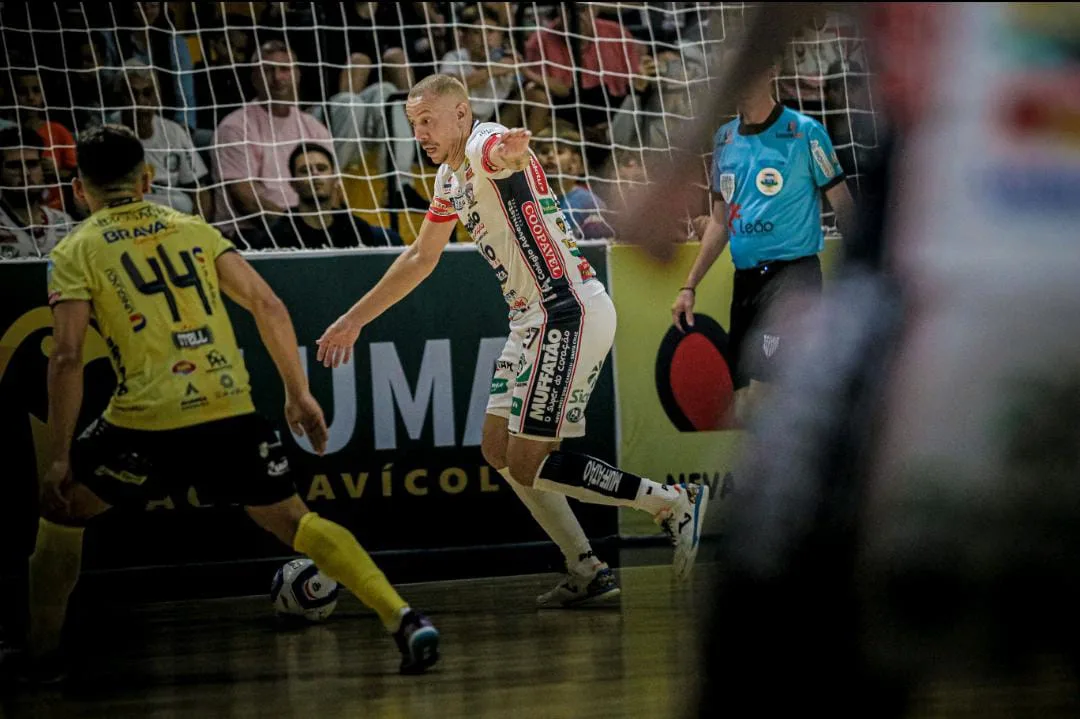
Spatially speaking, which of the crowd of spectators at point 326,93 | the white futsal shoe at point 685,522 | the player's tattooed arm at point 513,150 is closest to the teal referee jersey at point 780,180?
the crowd of spectators at point 326,93

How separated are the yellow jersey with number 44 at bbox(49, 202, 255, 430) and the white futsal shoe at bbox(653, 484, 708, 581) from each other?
1992 millimetres

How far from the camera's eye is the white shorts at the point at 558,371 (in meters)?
5.76

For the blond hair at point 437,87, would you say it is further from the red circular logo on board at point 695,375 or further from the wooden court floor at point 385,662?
the red circular logo on board at point 695,375

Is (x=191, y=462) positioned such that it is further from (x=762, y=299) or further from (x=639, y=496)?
(x=762, y=299)

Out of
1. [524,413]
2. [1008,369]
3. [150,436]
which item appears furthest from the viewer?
[524,413]

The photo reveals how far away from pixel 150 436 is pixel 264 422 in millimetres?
390

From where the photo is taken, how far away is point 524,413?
19.0 feet

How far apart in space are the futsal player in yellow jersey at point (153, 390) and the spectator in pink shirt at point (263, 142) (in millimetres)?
3213

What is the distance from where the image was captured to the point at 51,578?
4875 millimetres

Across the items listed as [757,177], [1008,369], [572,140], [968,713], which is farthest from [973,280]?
[572,140]

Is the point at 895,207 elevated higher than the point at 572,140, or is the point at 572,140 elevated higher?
the point at 572,140

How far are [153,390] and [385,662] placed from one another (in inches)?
49.4

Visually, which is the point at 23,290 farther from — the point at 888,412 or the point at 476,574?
the point at 888,412

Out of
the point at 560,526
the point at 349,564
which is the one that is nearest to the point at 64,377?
the point at 349,564
